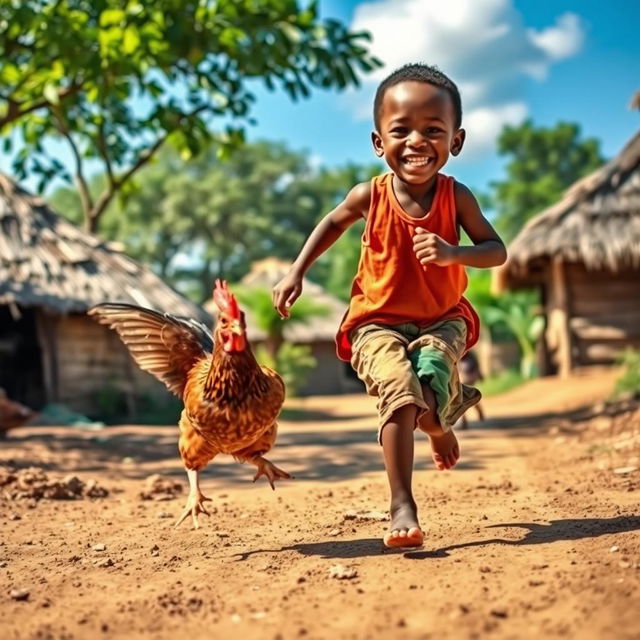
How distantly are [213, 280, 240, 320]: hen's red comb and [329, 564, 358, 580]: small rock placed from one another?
→ 1.07 meters

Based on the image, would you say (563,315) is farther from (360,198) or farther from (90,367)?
(360,198)

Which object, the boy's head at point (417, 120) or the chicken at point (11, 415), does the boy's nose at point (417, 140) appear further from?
the chicken at point (11, 415)

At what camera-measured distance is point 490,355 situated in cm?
2731

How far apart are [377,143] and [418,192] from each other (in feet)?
0.90

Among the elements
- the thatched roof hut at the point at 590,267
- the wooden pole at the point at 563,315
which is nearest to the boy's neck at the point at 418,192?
the thatched roof hut at the point at 590,267

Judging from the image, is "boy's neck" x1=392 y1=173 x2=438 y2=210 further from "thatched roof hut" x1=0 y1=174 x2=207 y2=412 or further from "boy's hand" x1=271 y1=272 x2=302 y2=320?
"thatched roof hut" x1=0 y1=174 x2=207 y2=412

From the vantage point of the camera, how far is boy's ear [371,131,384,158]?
341cm

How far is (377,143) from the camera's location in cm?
344

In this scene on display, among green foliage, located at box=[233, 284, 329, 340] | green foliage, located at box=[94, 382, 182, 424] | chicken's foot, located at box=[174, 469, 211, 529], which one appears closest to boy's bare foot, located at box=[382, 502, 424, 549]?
chicken's foot, located at box=[174, 469, 211, 529]

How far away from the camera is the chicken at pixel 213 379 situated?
11.0ft

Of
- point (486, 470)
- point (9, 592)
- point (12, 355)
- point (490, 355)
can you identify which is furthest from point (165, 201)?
point (9, 592)

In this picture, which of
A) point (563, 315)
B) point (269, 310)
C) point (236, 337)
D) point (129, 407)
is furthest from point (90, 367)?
point (236, 337)

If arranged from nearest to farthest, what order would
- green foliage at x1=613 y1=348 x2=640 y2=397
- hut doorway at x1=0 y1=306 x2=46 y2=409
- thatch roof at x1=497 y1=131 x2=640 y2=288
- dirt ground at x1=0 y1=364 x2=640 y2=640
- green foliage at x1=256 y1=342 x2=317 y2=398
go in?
1. dirt ground at x1=0 y1=364 x2=640 y2=640
2. green foliage at x1=613 y1=348 x2=640 y2=397
3. thatch roof at x1=497 y1=131 x2=640 y2=288
4. hut doorway at x1=0 y1=306 x2=46 y2=409
5. green foliage at x1=256 y1=342 x2=317 y2=398

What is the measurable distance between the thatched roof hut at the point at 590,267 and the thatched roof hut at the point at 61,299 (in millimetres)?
6495
